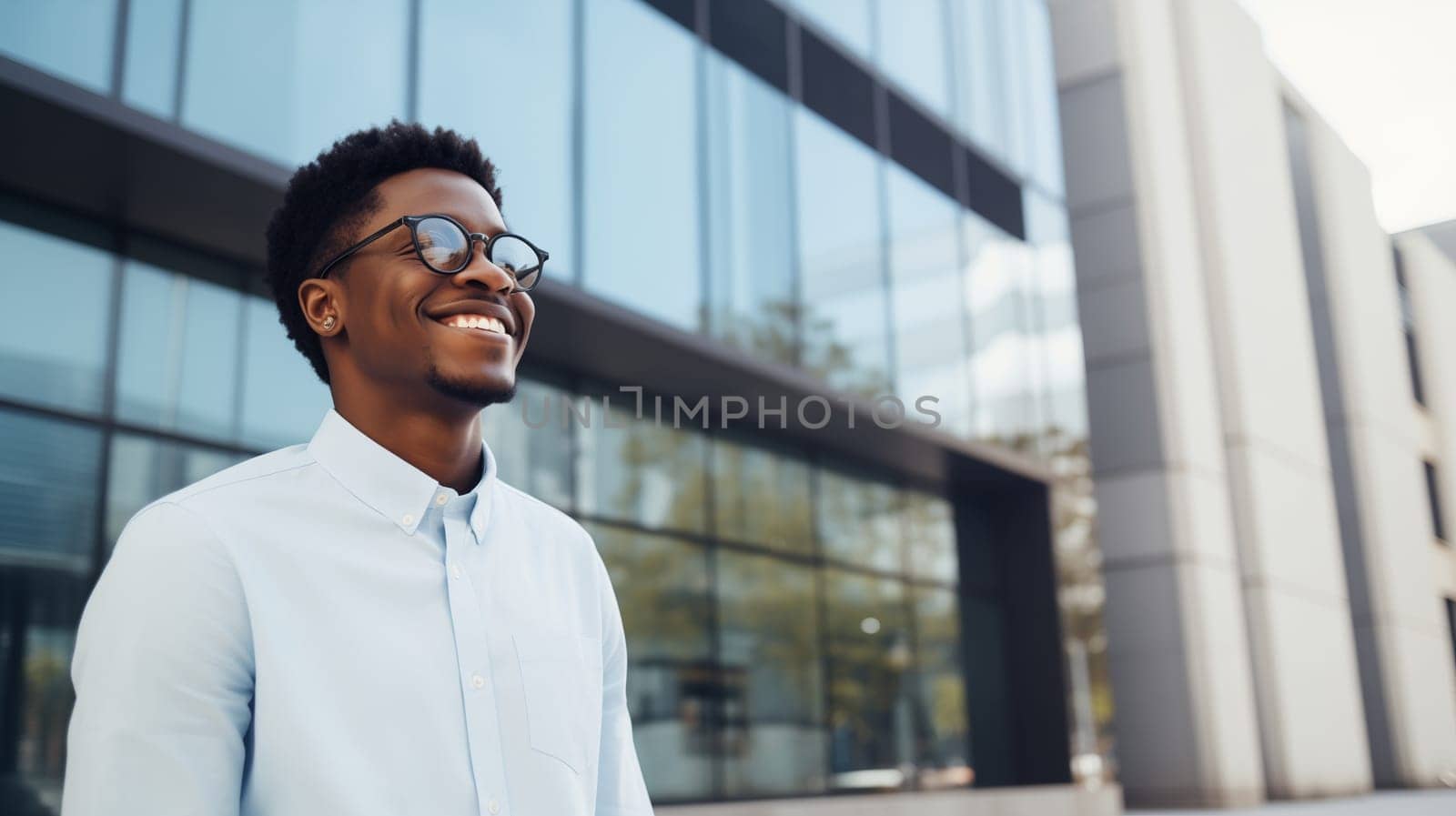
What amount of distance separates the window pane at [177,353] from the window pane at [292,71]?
3.75 feet

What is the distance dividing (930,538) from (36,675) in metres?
10.2

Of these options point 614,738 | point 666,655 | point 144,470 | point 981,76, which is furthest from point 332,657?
point 981,76

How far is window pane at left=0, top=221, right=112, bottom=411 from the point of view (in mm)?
7363

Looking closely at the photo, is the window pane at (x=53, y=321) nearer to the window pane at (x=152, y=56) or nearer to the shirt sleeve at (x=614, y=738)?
the window pane at (x=152, y=56)

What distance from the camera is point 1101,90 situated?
792 inches

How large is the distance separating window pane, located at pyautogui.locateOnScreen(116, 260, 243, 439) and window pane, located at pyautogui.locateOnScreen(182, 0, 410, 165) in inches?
Answer: 45.0

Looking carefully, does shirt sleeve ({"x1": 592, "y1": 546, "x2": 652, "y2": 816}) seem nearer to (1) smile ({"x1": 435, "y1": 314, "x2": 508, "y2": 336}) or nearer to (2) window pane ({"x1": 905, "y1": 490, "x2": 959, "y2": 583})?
(1) smile ({"x1": 435, "y1": 314, "x2": 508, "y2": 336})

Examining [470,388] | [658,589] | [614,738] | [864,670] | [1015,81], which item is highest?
[1015,81]

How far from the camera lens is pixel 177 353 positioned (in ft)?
26.6

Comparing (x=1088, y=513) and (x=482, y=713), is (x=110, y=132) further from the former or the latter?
(x=1088, y=513)

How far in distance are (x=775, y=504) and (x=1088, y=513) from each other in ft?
21.9

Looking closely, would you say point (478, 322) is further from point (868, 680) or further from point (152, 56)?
point (868, 680)

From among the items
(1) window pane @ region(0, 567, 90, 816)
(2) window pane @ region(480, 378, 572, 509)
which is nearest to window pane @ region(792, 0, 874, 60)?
(2) window pane @ region(480, 378, 572, 509)

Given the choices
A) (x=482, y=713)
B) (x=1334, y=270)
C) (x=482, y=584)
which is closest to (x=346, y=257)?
(x=482, y=584)
